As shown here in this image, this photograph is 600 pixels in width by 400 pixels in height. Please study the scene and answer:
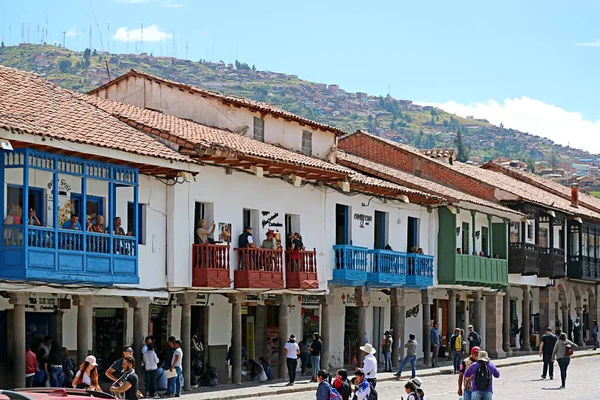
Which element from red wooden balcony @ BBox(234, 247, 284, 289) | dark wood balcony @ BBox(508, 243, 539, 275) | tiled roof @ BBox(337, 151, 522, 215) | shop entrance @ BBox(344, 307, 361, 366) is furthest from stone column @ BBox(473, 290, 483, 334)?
red wooden balcony @ BBox(234, 247, 284, 289)

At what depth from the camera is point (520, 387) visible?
99.8ft

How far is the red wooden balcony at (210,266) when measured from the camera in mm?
28125

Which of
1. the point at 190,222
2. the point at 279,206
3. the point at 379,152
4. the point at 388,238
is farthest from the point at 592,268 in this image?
the point at 190,222

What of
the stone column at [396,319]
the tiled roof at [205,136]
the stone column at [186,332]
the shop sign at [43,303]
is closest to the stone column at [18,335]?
the shop sign at [43,303]

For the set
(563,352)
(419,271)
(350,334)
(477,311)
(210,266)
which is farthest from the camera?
(477,311)

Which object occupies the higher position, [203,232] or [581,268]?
[203,232]

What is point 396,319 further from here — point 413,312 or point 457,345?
point 413,312

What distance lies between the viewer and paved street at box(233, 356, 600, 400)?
27.5 meters

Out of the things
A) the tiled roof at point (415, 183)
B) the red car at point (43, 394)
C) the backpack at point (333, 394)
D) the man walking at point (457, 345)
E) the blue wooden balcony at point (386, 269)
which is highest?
the tiled roof at point (415, 183)

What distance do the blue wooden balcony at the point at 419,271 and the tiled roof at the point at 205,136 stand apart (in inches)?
149

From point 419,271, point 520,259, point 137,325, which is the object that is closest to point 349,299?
point 419,271

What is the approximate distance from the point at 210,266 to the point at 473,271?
53.1 feet

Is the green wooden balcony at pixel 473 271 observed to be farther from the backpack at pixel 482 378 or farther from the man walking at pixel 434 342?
the backpack at pixel 482 378

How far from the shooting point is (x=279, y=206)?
32156 mm
